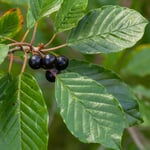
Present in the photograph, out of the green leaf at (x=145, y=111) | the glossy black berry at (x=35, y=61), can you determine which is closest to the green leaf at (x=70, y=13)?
the glossy black berry at (x=35, y=61)

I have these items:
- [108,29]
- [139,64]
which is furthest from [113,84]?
[139,64]

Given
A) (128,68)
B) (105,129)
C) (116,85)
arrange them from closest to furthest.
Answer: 1. (105,129)
2. (116,85)
3. (128,68)

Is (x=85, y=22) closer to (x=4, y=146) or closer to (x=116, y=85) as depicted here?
(x=116, y=85)

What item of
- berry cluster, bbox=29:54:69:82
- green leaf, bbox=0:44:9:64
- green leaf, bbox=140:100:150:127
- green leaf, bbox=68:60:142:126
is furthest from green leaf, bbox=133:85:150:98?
green leaf, bbox=0:44:9:64

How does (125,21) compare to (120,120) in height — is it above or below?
above

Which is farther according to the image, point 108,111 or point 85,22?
point 85,22

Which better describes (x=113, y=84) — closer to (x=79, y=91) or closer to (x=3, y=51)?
(x=79, y=91)

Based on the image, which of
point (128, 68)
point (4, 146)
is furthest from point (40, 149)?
point (128, 68)

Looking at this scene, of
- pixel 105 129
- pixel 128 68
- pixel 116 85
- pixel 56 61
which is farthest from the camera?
pixel 128 68
